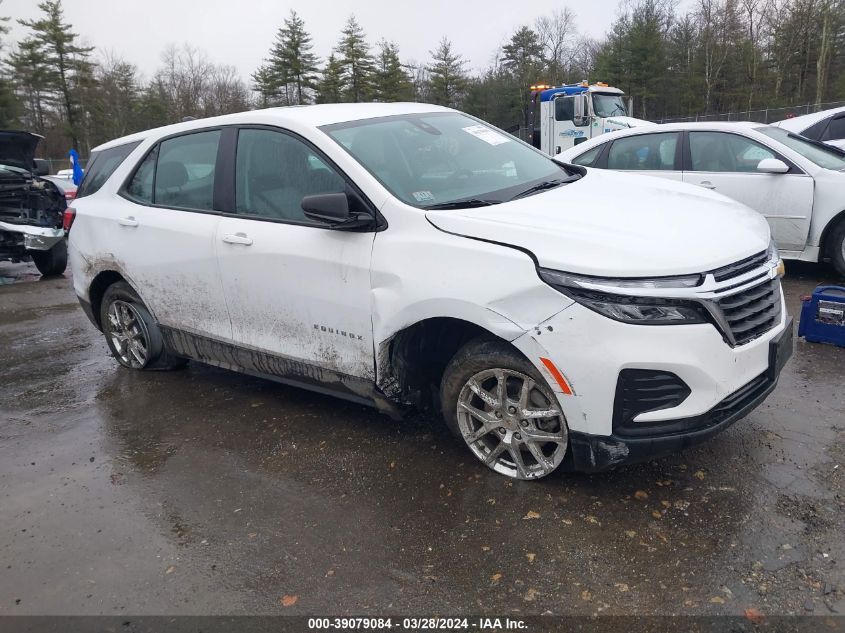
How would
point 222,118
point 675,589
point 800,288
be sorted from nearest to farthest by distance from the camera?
1. point 675,589
2. point 222,118
3. point 800,288

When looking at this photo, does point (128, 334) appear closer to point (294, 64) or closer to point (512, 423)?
point (512, 423)

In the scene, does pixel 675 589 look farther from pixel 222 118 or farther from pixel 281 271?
pixel 222 118

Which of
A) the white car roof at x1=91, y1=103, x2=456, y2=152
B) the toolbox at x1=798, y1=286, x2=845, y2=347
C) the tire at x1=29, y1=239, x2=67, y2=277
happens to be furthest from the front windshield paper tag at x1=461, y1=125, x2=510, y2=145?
the tire at x1=29, y1=239, x2=67, y2=277

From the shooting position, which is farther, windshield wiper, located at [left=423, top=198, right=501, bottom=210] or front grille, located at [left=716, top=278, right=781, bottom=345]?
windshield wiper, located at [left=423, top=198, right=501, bottom=210]

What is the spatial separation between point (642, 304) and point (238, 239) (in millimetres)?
2375

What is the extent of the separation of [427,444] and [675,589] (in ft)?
5.28

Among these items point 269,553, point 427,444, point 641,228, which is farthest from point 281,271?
point 641,228

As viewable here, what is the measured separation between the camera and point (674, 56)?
44.9 meters

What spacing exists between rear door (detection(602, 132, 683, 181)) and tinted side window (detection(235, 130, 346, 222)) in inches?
190

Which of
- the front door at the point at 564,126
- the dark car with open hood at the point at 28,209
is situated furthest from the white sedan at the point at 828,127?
the dark car with open hood at the point at 28,209

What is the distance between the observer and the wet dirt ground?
2.56m

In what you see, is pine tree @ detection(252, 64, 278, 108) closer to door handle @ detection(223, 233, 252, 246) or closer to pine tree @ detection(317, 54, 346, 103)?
pine tree @ detection(317, 54, 346, 103)

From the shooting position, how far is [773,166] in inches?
258

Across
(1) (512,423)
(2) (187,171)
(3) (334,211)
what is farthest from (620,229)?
(2) (187,171)
